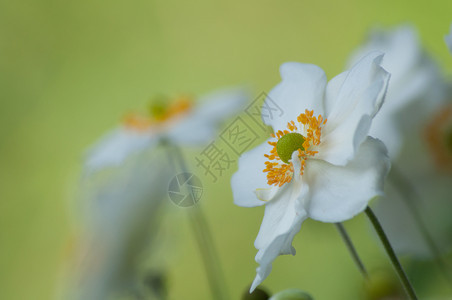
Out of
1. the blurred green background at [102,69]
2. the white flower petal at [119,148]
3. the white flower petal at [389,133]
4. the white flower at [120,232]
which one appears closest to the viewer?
the white flower at [120,232]

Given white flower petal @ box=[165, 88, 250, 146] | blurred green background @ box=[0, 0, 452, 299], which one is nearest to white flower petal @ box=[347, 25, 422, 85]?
white flower petal @ box=[165, 88, 250, 146]

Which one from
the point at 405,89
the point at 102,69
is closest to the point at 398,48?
the point at 405,89

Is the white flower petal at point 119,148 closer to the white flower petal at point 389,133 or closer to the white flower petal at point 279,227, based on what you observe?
the white flower petal at point 389,133

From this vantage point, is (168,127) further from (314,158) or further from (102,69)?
(102,69)

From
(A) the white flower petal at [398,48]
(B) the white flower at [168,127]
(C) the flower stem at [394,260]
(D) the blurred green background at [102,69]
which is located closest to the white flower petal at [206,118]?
(B) the white flower at [168,127]

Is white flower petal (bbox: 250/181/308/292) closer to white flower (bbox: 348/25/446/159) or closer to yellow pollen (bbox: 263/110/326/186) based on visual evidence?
yellow pollen (bbox: 263/110/326/186)

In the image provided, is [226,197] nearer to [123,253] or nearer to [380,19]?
[380,19]
